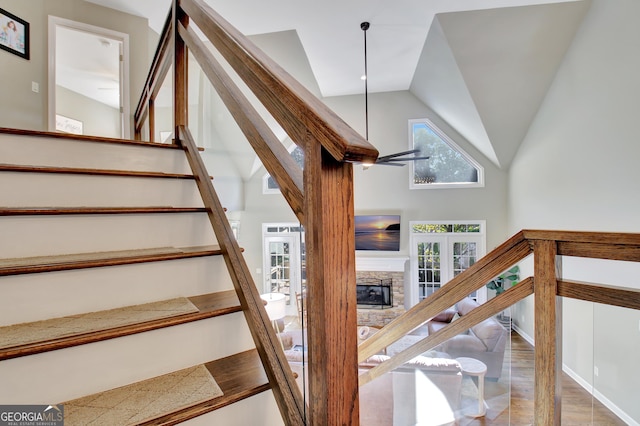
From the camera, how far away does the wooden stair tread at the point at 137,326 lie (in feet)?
2.49

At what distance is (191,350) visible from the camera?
1.00m

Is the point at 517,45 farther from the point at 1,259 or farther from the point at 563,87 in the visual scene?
the point at 1,259

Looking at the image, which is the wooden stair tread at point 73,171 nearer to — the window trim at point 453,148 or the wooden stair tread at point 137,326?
the wooden stair tread at point 137,326

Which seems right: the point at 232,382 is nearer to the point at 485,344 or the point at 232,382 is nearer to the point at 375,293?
the point at 485,344

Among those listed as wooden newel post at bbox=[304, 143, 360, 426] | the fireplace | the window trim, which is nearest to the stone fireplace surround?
the fireplace

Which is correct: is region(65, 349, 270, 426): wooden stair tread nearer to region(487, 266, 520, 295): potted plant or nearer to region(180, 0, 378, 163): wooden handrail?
region(180, 0, 378, 163): wooden handrail

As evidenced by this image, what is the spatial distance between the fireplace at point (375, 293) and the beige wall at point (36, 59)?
5.43m

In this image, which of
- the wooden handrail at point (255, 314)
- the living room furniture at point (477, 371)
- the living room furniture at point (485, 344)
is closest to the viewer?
the wooden handrail at point (255, 314)

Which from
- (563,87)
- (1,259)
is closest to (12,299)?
(1,259)

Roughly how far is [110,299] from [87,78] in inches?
258

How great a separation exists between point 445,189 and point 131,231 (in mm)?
6350

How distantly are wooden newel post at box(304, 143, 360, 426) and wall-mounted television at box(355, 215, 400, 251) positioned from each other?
19.9 ft

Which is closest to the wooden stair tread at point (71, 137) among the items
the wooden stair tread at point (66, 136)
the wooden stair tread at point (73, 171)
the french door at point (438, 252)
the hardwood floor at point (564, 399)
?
the wooden stair tread at point (66, 136)

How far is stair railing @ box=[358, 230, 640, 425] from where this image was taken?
0.79 m
